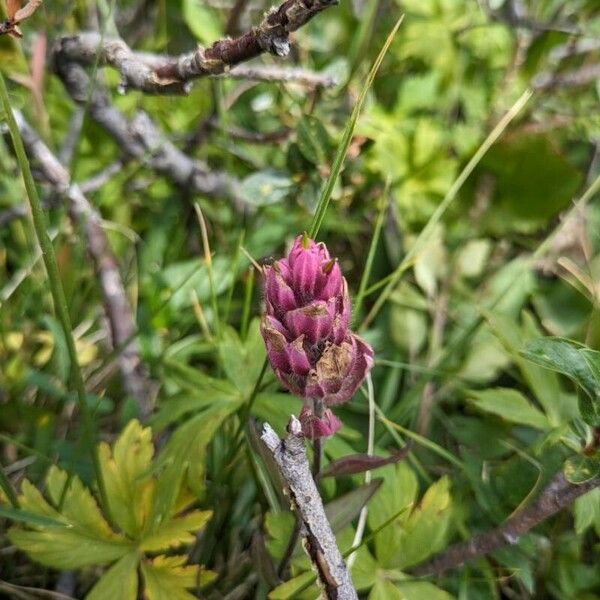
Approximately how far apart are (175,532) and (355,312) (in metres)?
0.45

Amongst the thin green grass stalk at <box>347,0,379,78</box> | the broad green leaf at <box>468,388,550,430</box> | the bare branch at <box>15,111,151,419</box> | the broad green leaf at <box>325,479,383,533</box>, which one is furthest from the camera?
the thin green grass stalk at <box>347,0,379,78</box>

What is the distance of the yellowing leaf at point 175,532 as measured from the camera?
111 cm

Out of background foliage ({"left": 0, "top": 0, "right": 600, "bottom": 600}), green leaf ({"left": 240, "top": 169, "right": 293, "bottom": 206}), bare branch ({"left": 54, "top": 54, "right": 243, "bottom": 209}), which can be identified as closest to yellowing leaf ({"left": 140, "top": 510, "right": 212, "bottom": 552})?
background foliage ({"left": 0, "top": 0, "right": 600, "bottom": 600})

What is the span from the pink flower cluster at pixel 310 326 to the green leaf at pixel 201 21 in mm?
1274

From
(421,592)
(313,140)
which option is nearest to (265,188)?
(313,140)

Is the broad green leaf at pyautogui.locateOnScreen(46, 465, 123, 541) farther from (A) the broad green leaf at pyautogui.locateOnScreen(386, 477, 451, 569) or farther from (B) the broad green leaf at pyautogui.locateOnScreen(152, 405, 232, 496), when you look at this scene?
(A) the broad green leaf at pyautogui.locateOnScreen(386, 477, 451, 569)

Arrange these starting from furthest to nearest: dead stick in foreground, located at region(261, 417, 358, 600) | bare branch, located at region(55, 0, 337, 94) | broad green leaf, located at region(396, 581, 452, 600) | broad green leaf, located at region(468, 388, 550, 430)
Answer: broad green leaf, located at region(468, 388, 550, 430) < broad green leaf, located at region(396, 581, 452, 600) < bare branch, located at region(55, 0, 337, 94) < dead stick in foreground, located at region(261, 417, 358, 600)

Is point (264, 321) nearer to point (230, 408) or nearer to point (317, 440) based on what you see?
point (317, 440)

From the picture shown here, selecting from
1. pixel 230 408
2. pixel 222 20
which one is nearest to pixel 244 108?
pixel 222 20

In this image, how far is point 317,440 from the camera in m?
0.92

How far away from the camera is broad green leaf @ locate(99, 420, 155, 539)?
116 cm

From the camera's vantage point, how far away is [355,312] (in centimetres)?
112

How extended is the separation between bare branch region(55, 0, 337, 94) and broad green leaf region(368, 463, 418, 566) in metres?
0.70

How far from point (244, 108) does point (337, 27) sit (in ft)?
1.24
